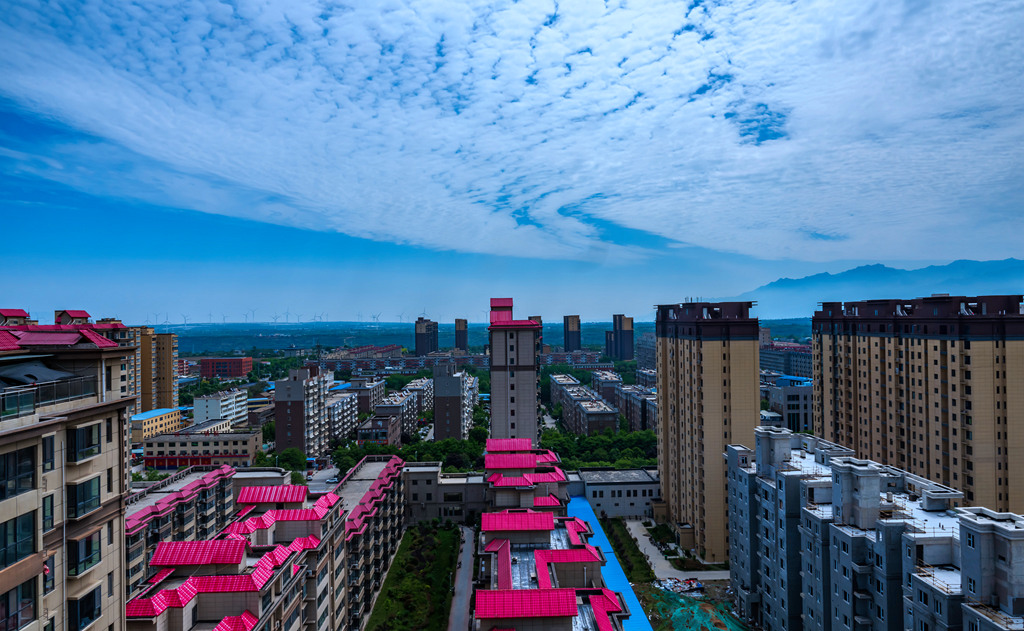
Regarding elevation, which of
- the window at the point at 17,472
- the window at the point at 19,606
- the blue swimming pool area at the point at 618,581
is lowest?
the blue swimming pool area at the point at 618,581

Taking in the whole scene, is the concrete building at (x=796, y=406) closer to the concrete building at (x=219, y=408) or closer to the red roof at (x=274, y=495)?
the red roof at (x=274, y=495)

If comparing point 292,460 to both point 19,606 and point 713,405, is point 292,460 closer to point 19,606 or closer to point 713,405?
point 713,405

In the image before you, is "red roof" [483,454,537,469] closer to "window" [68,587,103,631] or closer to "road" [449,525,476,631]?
"road" [449,525,476,631]

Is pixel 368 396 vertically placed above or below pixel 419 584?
above

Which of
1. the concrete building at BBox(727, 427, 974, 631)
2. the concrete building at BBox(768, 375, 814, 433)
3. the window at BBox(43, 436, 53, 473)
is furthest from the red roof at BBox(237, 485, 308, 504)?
the concrete building at BBox(768, 375, 814, 433)

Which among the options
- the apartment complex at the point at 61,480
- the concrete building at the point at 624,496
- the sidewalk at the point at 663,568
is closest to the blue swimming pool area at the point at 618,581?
the sidewalk at the point at 663,568

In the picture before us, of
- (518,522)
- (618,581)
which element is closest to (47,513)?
(518,522)
